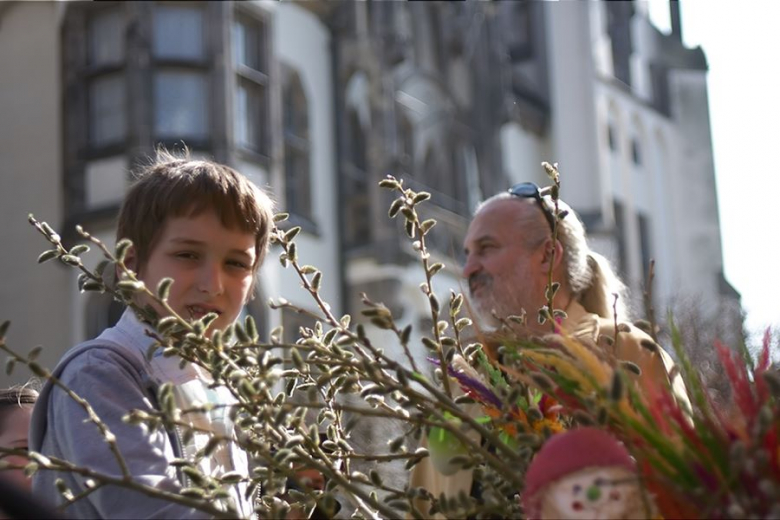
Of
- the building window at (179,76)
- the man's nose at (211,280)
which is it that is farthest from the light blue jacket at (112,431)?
the building window at (179,76)

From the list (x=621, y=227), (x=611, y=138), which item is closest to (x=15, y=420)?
(x=621, y=227)

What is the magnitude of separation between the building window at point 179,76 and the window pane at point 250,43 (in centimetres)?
62

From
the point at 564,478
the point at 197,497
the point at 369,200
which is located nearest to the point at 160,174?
the point at 197,497

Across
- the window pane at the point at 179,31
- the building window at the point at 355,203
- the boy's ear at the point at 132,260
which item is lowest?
the boy's ear at the point at 132,260

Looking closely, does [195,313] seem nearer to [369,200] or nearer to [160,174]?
[160,174]

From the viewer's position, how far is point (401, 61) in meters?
16.4

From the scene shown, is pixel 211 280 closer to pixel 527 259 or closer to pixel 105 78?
pixel 527 259

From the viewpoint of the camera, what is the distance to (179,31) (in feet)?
46.5

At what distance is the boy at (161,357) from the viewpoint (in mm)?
1700

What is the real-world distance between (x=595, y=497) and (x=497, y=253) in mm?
2704

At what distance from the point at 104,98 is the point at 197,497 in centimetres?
1309

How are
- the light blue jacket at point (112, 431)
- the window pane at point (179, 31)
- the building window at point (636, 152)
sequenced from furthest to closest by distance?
1. the building window at point (636, 152)
2. the window pane at point (179, 31)
3. the light blue jacket at point (112, 431)

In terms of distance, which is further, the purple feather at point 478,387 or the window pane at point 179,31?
the window pane at point 179,31

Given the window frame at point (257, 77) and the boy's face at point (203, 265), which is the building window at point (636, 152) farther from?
the boy's face at point (203, 265)
